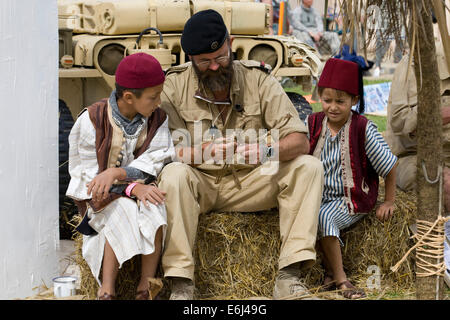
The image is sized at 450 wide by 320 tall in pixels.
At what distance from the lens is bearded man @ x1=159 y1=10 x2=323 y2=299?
3984 millimetres

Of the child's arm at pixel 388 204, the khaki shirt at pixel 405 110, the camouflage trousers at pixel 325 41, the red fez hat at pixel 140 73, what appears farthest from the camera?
the camouflage trousers at pixel 325 41

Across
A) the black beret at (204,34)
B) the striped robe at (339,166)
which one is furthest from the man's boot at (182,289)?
the black beret at (204,34)

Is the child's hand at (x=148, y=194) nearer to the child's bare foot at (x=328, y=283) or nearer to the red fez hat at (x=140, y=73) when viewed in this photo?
the red fez hat at (x=140, y=73)

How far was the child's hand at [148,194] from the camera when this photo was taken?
3.86 metres

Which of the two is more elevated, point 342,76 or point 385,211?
point 342,76

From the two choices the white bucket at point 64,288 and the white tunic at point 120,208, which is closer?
the white tunic at point 120,208

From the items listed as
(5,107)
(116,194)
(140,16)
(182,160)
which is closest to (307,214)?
(182,160)

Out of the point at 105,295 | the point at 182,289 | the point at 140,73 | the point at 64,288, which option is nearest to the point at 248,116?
the point at 140,73

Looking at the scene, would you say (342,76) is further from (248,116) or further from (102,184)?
(102,184)

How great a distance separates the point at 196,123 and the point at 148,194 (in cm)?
70

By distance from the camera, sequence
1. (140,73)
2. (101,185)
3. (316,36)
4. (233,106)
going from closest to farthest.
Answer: (101,185)
(140,73)
(233,106)
(316,36)

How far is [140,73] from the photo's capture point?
3943 millimetres

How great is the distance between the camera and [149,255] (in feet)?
12.9
